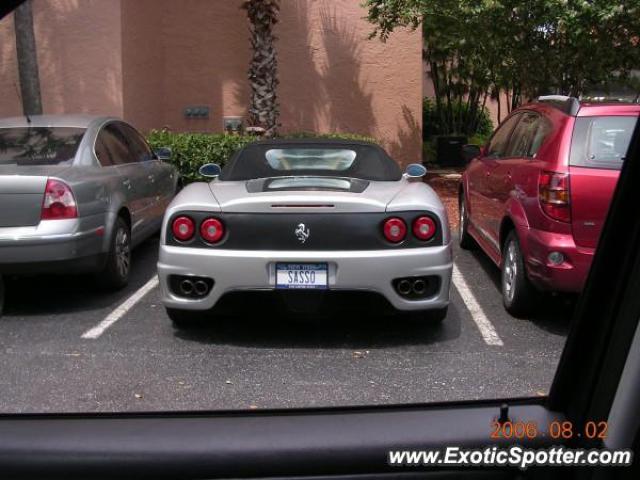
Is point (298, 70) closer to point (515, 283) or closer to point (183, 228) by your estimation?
point (515, 283)

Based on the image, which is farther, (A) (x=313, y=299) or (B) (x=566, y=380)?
(A) (x=313, y=299)

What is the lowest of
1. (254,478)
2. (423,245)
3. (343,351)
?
(343,351)

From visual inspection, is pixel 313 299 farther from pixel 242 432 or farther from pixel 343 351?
pixel 242 432

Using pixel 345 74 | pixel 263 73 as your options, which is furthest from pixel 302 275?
pixel 345 74

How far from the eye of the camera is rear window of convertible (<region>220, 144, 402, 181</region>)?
5.65m

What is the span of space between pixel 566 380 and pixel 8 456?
1199 millimetres

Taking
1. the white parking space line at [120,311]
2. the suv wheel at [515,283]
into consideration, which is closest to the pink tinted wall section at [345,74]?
the white parking space line at [120,311]

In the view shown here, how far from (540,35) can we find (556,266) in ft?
22.0

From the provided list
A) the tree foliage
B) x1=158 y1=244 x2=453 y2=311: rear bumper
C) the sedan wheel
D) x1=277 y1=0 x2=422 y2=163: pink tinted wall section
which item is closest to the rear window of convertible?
x1=158 y1=244 x2=453 y2=311: rear bumper

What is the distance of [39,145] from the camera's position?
627 centimetres

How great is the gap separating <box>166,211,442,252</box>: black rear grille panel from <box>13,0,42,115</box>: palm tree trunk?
670cm

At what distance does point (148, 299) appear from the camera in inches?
248

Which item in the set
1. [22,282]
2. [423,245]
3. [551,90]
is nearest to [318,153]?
[423,245]

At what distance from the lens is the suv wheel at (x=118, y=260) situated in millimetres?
6258
